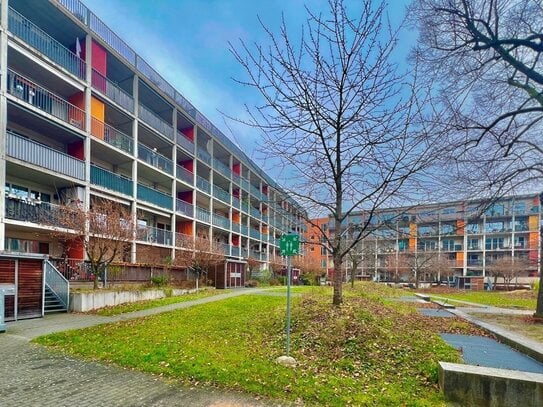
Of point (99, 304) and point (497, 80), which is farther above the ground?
point (497, 80)

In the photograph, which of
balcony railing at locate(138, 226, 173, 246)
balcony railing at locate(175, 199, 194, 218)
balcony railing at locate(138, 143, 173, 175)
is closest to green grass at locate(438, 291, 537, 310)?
balcony railing at locate(138, 226, 173, 246)

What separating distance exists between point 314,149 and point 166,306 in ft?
33.4

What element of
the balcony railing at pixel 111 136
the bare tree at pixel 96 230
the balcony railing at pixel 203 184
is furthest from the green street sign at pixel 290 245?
the balcony railing at pixel 203 184

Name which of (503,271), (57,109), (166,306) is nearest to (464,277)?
(503,271)

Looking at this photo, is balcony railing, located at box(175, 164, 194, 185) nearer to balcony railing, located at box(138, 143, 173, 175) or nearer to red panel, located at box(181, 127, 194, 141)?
balcony railing, located at box(138, 143, 173, 175)

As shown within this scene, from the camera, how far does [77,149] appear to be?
20.2 meters

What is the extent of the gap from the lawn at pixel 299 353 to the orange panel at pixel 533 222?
5899 cm

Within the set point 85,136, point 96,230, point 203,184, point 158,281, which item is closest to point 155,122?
point 85,136

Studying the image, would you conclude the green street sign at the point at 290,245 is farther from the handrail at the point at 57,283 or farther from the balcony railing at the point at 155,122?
the balcony railing at the point at 155,122

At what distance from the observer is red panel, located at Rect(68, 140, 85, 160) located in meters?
19.9

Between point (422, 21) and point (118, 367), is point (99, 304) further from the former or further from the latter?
point (422, 21)

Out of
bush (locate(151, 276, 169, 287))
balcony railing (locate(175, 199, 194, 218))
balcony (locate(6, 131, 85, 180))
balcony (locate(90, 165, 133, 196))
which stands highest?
balcony (locate(6, 131, 85, 180))

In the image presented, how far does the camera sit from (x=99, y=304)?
47.6 feet

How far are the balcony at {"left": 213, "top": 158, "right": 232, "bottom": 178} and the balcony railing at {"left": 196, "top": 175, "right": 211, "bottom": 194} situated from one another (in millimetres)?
2237
